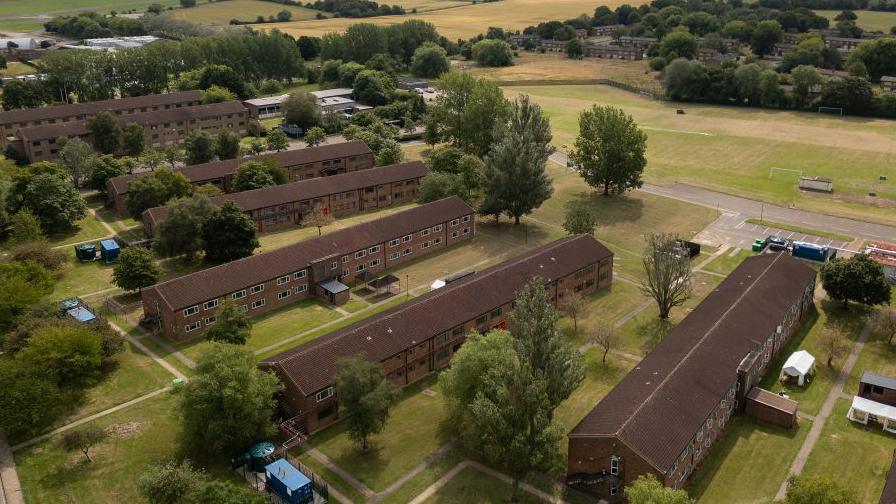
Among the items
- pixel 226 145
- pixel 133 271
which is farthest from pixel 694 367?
pixel 226 145

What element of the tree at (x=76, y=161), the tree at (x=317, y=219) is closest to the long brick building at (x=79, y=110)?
the tree at (x=76, y=161)

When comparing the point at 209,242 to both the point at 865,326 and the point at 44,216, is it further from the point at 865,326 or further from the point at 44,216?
the point at 865,326

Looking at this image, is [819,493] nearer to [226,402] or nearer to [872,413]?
[872,413]

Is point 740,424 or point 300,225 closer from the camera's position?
point 740,424

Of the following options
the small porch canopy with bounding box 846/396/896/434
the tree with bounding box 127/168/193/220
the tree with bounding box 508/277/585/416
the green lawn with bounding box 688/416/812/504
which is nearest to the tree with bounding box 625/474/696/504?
the tree with bounding box 508/277/585/416

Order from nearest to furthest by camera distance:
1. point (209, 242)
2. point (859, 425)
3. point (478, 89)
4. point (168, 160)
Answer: point (859, 425) < point (209, 242) < point (168, 160) < point (478, 89)

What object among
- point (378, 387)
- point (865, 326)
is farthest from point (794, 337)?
point (378, 387)

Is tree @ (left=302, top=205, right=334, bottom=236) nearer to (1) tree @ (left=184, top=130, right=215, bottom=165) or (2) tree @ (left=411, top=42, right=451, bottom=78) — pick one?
(1) tree @ (left=184, top=130, right=215, bottom=165)
